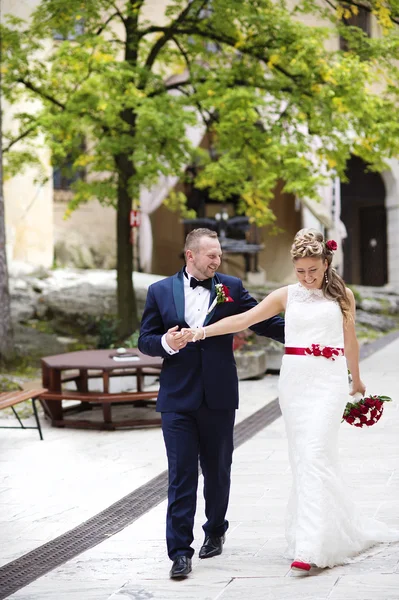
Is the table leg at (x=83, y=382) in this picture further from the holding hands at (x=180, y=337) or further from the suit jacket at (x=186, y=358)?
the holding hands at (x=180, y=337)

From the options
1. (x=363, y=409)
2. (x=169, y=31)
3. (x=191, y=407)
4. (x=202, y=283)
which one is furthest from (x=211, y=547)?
(x=169, y=31)

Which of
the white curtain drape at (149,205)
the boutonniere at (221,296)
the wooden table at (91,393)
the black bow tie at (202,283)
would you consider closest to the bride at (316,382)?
the boutonniere at (221,296)

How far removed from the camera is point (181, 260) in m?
32.8

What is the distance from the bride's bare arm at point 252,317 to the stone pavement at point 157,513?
1.31m

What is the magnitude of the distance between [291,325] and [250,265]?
25.4 meters

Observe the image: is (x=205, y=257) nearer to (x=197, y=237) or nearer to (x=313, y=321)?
(x=197, y=237)

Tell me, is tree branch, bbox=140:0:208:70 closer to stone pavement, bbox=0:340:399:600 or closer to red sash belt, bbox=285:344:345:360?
stone pavement, bbox=0:340:399:600

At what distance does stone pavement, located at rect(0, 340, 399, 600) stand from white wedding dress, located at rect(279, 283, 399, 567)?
17cm

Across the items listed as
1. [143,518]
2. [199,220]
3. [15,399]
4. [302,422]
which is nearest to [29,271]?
[199,220]

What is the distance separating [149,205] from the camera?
28719 millimetres

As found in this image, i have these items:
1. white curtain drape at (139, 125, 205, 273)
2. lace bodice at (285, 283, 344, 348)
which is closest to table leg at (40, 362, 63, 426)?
lace bodice at (285, 283, 344, 348)

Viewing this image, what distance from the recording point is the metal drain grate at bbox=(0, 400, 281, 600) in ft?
19.1

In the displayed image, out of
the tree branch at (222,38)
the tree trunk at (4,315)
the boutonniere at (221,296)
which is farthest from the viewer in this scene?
the tree branch at (222,38)

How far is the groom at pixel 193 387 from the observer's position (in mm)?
5656
